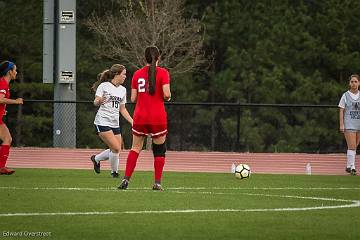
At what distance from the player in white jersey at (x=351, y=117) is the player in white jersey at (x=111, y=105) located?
220 inches

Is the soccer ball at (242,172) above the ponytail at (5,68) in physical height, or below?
below

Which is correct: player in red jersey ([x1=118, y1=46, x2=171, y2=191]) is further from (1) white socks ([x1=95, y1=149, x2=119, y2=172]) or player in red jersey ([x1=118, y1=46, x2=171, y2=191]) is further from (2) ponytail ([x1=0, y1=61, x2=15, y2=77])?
(2) ponytail ([x1=0, y1=61, x2=15, y2=77])

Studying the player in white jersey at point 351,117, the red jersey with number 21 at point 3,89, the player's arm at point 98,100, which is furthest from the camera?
the player in white jersey at point 351,117

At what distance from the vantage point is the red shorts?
15.8 metres

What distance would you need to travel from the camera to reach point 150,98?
1572 cm

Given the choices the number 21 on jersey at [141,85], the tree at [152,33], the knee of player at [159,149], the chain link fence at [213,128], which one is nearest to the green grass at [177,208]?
the knee of player at [159,149]

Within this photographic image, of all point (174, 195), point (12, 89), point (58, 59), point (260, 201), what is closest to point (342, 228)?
point (260, 201)

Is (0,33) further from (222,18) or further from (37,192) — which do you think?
(37,192)

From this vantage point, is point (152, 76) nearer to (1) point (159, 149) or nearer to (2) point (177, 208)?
(1) point (159, 149)

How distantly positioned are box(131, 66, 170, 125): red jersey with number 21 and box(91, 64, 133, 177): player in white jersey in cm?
350

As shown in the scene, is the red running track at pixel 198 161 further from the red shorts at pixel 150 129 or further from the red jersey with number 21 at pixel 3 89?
the red shorts at pixel 150 129

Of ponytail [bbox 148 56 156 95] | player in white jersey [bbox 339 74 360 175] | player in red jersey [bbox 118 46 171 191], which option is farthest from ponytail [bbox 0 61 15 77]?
player in white jersey [bbox 339 74 360 175]

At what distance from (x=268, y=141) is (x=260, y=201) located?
90.9ft

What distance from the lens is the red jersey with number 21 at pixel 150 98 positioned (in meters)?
15.7
